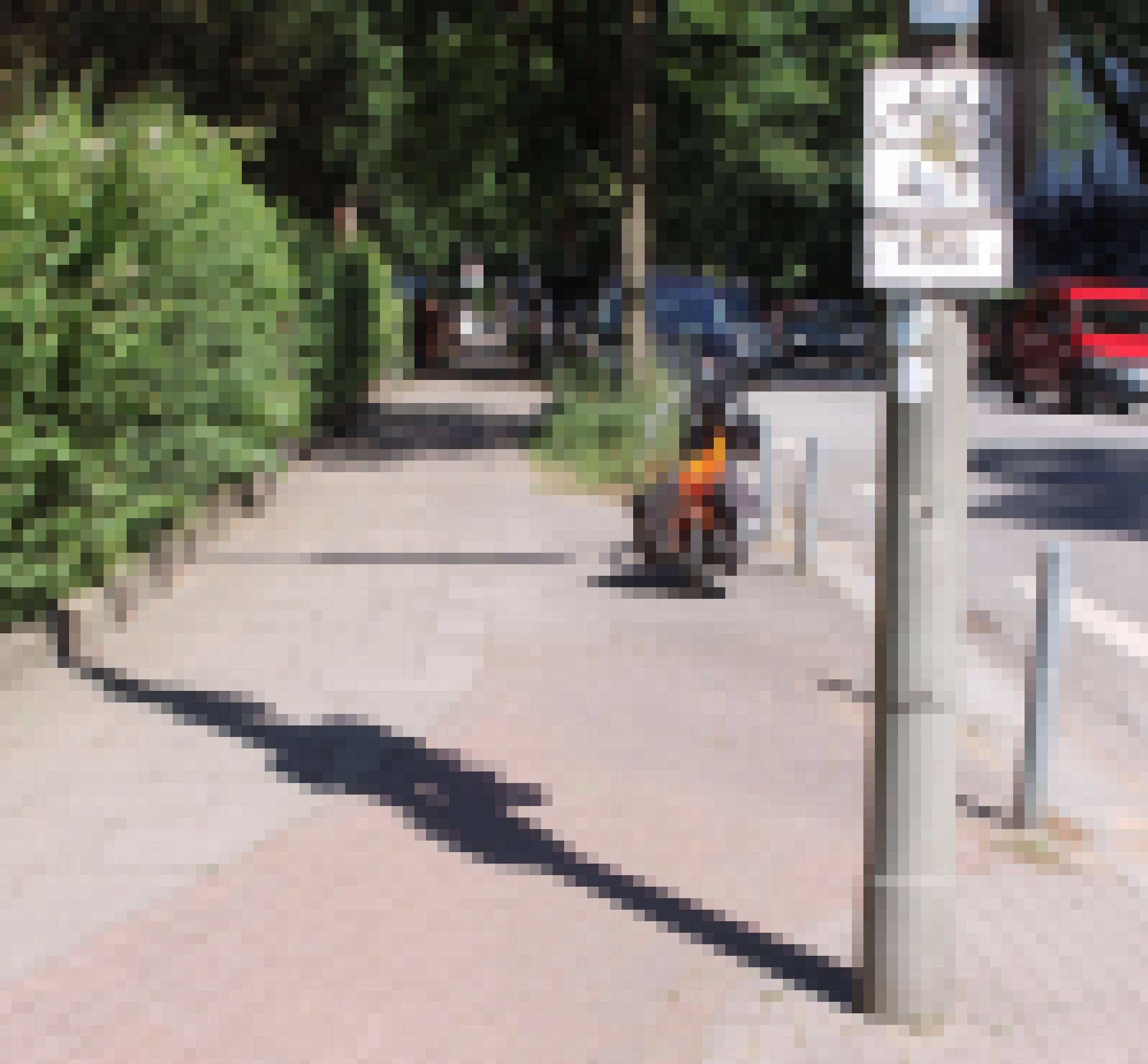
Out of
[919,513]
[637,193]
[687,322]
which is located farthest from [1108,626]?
[687,322]

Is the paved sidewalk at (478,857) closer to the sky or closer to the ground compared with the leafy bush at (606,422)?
closer to the ground

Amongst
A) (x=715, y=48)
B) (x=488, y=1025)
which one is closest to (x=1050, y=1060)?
(x=488, y=1025)

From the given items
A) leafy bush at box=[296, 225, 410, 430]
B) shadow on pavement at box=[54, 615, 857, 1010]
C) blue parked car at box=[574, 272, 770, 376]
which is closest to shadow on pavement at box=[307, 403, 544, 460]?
leafy bush at box=[296, 225, 410, 430]

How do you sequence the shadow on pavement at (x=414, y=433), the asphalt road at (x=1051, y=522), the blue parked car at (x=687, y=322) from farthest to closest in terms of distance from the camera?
1. the shadow on pavement at (x=414, y=433)
2. the blue parked car at (x=687, y=322)
3. the asphalt road at (x=1051, y=522)

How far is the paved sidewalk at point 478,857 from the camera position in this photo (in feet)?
17.0

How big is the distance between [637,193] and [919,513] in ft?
65.0

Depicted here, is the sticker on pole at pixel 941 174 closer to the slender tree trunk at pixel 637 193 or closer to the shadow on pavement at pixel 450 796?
the shadow on pavement at pixel 450 796

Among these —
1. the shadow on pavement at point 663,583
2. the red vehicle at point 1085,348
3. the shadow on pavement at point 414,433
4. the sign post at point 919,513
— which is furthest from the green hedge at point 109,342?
the red vehicle at point 1085,348

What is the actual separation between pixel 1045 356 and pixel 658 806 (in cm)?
2961

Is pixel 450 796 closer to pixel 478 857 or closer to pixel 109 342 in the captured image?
pixel 478 857

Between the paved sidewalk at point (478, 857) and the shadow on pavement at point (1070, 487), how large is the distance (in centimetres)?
664

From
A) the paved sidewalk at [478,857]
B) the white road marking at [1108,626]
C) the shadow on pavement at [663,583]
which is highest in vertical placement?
the shadow on pavement at [663,583]

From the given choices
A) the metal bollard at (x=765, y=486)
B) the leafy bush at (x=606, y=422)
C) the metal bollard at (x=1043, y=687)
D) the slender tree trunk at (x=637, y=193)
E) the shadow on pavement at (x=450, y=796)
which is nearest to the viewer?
the shadow on pavement at (x=450, y=796)

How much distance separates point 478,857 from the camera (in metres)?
6.70
